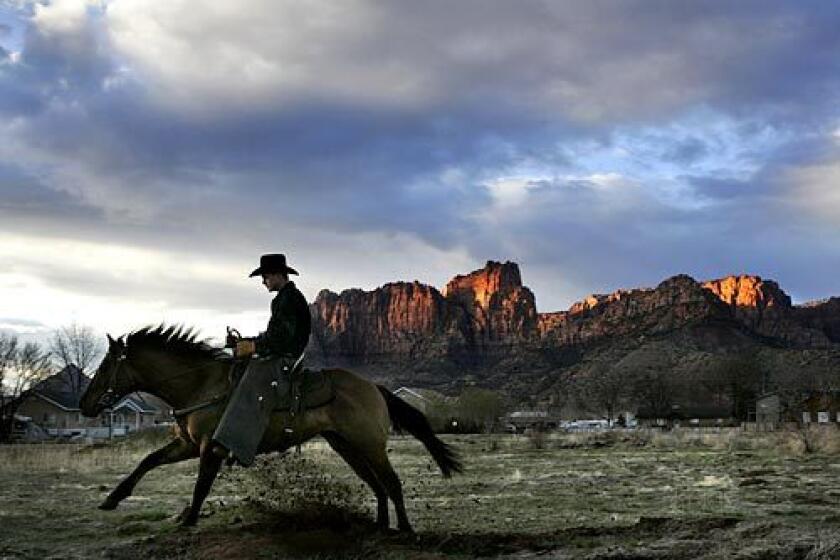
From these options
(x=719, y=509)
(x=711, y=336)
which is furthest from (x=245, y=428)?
(x=711, y=336)

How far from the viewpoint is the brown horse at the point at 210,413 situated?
10.3 m

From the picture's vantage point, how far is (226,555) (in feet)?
28.6

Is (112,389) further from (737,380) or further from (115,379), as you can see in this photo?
(737,380)

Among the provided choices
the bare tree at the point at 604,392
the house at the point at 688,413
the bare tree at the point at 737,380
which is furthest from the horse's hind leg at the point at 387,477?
the bare tree at the point at 604,392

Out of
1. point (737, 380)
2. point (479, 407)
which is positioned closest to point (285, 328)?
point (479, 407)

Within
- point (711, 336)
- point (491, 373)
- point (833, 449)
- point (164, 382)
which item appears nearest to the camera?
point (164, 382)

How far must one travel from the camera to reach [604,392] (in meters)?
132

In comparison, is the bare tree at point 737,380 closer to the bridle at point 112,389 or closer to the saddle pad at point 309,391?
the saddle pad at point 309,391

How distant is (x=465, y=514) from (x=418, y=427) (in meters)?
3.03

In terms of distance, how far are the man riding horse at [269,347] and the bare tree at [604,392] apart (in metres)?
115

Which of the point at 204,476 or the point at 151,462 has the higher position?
the point at 151,462

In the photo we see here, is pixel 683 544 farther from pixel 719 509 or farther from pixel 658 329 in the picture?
pixel 658 329

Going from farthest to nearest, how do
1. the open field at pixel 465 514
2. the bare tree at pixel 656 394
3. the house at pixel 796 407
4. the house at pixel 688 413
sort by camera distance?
the bare tree at pixel 656 394
the house at pixel 688 413
the house at pixel 796 407
the open field at pixel 465 514

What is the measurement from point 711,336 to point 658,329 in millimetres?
10236
